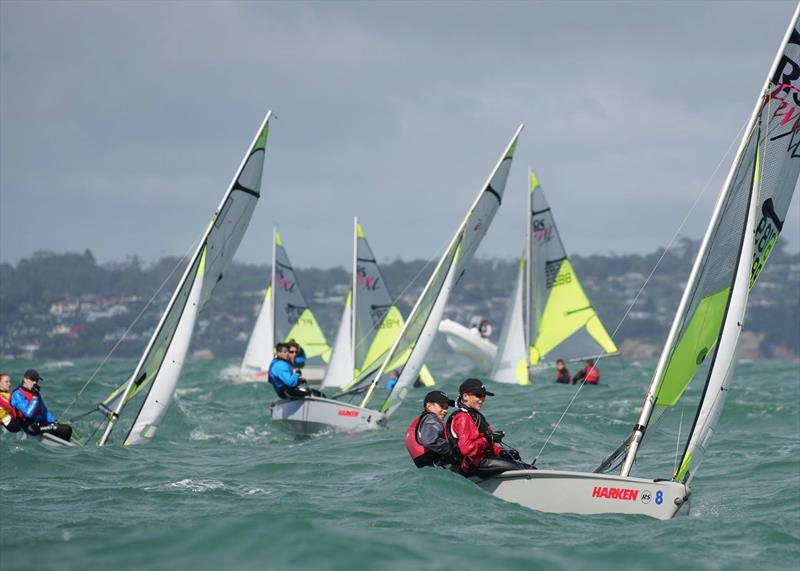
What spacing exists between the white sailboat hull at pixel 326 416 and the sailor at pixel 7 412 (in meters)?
3.37

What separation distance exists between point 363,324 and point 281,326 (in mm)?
5504

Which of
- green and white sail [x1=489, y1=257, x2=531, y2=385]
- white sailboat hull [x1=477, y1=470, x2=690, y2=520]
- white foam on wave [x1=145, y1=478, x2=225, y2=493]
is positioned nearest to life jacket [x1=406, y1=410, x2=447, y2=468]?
white sailboat hull [x1=477, y1=470, x2=690, y2=520]

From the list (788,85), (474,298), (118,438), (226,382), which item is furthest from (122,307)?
(788,85)

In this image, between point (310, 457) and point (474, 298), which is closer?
point (310, 457)

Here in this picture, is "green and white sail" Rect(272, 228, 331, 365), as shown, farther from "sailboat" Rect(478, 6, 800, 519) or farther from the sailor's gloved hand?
"sailboat" Rect(478, 6, 800, 519)

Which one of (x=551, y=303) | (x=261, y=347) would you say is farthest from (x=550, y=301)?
(x=261, y=347)

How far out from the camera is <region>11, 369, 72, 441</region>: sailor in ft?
43.3

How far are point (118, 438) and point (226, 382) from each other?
14.1 metres

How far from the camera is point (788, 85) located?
896cm

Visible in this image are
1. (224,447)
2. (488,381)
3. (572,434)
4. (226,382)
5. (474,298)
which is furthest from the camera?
(474,298)

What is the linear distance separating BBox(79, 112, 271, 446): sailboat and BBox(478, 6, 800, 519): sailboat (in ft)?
19.5

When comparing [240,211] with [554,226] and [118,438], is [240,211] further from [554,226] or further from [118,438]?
[554,226]

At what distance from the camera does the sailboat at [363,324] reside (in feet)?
78.2

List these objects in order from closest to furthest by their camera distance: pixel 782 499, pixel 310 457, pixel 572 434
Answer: pixel 782 499
pixel 310 457
pixel 572 434
